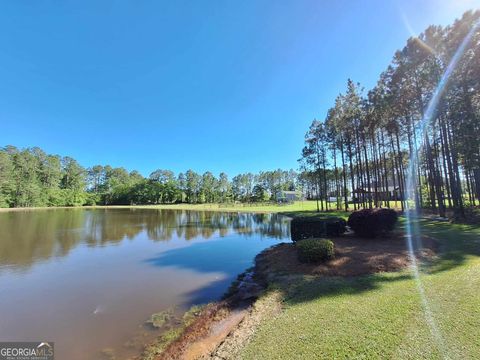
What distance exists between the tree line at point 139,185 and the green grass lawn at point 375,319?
69.4 m

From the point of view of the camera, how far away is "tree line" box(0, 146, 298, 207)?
229ft

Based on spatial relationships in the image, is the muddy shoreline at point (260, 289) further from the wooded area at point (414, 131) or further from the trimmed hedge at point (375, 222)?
the wooded area at point (414, 131)

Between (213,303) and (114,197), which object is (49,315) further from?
(114,197)

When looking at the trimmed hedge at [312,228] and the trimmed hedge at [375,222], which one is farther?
the trimmed hedge at [312,228]

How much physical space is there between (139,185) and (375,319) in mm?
84600

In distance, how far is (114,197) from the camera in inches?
3250

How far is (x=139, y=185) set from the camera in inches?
3184

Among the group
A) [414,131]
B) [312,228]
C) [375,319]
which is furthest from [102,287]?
[414,131]

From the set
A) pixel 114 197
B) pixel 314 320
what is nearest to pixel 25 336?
pixel 314 320

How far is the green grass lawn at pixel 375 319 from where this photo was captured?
3.23 m

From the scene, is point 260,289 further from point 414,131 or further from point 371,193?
point 371,193

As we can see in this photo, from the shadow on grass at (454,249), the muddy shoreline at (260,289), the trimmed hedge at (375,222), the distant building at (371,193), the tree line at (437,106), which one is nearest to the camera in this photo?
the muddy shoreline at (260,289)

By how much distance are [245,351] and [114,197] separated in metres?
89.6

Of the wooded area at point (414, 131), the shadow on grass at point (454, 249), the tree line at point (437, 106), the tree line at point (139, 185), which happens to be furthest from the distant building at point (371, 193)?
the tree line at point (139, 185)
